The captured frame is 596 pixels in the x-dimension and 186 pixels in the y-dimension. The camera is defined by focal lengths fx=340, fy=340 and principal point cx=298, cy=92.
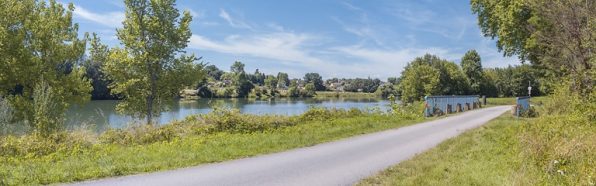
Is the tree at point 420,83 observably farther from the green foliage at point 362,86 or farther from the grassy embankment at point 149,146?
the green foliage at point 362,86

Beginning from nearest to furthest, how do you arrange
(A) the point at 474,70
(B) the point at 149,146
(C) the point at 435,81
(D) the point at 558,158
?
(D) the point at 558,158, (B) the point at 149,146, (C) the point at 435,81, (A) the point at 474,70

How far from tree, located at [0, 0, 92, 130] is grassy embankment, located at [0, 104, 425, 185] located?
543cm

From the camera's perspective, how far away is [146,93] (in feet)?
59.4

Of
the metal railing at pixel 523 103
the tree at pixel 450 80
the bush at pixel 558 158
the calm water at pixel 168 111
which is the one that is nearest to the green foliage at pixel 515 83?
the tree at pixel 450 80

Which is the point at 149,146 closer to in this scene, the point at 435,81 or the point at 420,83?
the point at 435,81

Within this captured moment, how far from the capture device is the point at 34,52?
1499cm

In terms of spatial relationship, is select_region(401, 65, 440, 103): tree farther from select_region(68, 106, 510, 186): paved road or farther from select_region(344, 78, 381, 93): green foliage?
select_region(344, 78, 381, 93): green foliage

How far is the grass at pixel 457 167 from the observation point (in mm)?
5509

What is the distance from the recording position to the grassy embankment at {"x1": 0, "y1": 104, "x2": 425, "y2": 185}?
6.33 meters

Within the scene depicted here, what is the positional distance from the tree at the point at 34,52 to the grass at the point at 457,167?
13.1m

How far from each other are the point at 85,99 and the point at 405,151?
15858 millimetres

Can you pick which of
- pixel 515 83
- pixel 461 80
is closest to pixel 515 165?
pixel 461 80

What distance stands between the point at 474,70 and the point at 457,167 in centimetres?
7071

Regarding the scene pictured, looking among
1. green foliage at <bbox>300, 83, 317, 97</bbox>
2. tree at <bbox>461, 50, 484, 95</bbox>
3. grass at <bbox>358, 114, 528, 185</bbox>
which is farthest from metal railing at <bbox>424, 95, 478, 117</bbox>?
green foliage at <bbox>300, 83, 317, 97</bbox>
